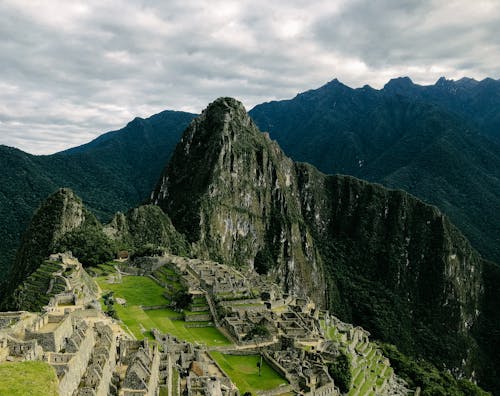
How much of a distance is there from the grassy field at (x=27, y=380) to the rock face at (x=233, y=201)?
440 feet

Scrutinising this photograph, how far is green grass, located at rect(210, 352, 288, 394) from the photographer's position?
34.8m

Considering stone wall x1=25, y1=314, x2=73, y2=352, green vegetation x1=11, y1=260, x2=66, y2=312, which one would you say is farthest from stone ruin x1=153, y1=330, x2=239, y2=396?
green vegetation x1=11, y1=260, x2=66, y2=312

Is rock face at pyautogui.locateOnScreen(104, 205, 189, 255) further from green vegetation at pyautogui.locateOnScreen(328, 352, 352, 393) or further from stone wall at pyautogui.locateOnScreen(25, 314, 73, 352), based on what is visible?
stone wall at pyautogui.locateOnScreen(25, 314, 73, 352)

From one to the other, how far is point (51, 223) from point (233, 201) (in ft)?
277

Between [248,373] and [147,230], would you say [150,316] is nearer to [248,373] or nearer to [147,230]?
[248,373]

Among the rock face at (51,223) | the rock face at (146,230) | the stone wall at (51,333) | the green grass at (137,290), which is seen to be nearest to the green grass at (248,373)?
the stone wall at (51,333)

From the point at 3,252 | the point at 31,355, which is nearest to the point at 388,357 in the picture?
the point at 31,355

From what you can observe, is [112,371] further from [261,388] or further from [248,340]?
[248,340]

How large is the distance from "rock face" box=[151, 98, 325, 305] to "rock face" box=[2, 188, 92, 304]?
47115 millimetres

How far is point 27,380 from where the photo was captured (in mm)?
13625

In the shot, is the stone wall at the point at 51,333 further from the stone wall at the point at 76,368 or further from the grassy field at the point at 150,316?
the grassy field at the point at 150,316

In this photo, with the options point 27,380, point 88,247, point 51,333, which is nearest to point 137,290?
point 88,247

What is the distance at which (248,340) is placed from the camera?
4316 cm

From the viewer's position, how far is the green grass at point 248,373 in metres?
34.8
